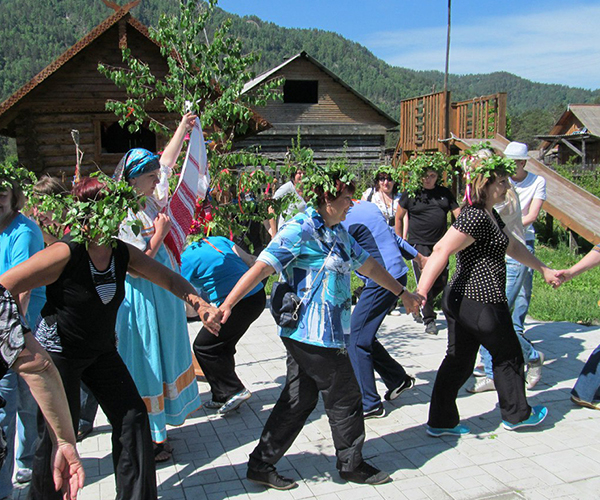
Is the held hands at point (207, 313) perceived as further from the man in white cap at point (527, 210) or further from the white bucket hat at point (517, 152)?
the white bucket hat at point (517, 152)

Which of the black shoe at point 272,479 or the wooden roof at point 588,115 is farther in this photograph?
the wooden roof at point 588,115

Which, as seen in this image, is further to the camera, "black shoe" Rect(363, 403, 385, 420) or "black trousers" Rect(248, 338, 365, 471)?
"black shoe" Rect(363, 403, 385, 420)

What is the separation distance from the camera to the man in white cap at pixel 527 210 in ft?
18.0

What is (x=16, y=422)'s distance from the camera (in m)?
3.77

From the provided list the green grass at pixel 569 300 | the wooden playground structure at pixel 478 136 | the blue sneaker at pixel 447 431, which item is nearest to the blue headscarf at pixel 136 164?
the blue sneaker at pixel 447 431

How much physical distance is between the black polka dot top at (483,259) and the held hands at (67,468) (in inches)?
108

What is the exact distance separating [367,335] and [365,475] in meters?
1.34

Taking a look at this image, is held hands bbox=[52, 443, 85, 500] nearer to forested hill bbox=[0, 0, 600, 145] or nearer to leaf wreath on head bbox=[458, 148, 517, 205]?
leaf wreath on head bbox=[458, 148, 517, 205]

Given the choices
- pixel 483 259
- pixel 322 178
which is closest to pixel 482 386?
pixel 483 259

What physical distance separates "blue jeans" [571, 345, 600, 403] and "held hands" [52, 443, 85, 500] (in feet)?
12.9

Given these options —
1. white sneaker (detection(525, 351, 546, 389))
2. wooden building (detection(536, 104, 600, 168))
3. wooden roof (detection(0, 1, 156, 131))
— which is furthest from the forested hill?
white sneaker (detection(525, 351, 546, 389))

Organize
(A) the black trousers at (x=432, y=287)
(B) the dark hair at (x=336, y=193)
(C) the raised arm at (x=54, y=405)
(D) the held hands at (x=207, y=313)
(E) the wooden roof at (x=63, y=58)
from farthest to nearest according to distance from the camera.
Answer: (E) the wooden roof at (x=63, y=58)
(A) the black trousers at (x=432, y=287)
(B) the dark hair at (x=336, y=193)
(D) the held hands at (x=207, y=313)
(C) the raised arm at (x=54, y=405)

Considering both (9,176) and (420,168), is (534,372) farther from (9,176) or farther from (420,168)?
(9,176)

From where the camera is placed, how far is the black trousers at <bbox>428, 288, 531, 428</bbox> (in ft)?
Answer: 13.7
